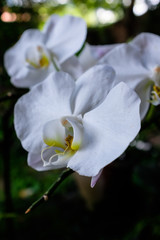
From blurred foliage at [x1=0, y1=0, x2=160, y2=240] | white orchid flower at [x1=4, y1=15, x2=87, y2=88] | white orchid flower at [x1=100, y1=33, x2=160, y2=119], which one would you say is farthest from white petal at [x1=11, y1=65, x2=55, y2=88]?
blurred foliage at [x1=0, y1=0, x2=160, y2=240]

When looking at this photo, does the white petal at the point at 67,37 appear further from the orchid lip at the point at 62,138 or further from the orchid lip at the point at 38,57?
the orchid lip at the point at 62,138

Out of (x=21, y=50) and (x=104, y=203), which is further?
(x=104, y=203)

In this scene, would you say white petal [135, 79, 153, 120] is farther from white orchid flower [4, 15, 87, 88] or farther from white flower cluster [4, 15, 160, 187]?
white orchid flower [4, 15, 87, 88]

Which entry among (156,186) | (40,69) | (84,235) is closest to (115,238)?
(84,235)

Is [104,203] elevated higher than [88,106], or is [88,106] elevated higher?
[88,106]

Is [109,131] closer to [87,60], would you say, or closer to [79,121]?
[79,121]

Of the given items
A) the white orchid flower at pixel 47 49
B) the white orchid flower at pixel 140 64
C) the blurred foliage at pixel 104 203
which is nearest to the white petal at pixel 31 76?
the white orchid flower at pixel 47 49

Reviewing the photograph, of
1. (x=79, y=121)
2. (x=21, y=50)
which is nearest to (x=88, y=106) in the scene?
(x=79, y=121)
